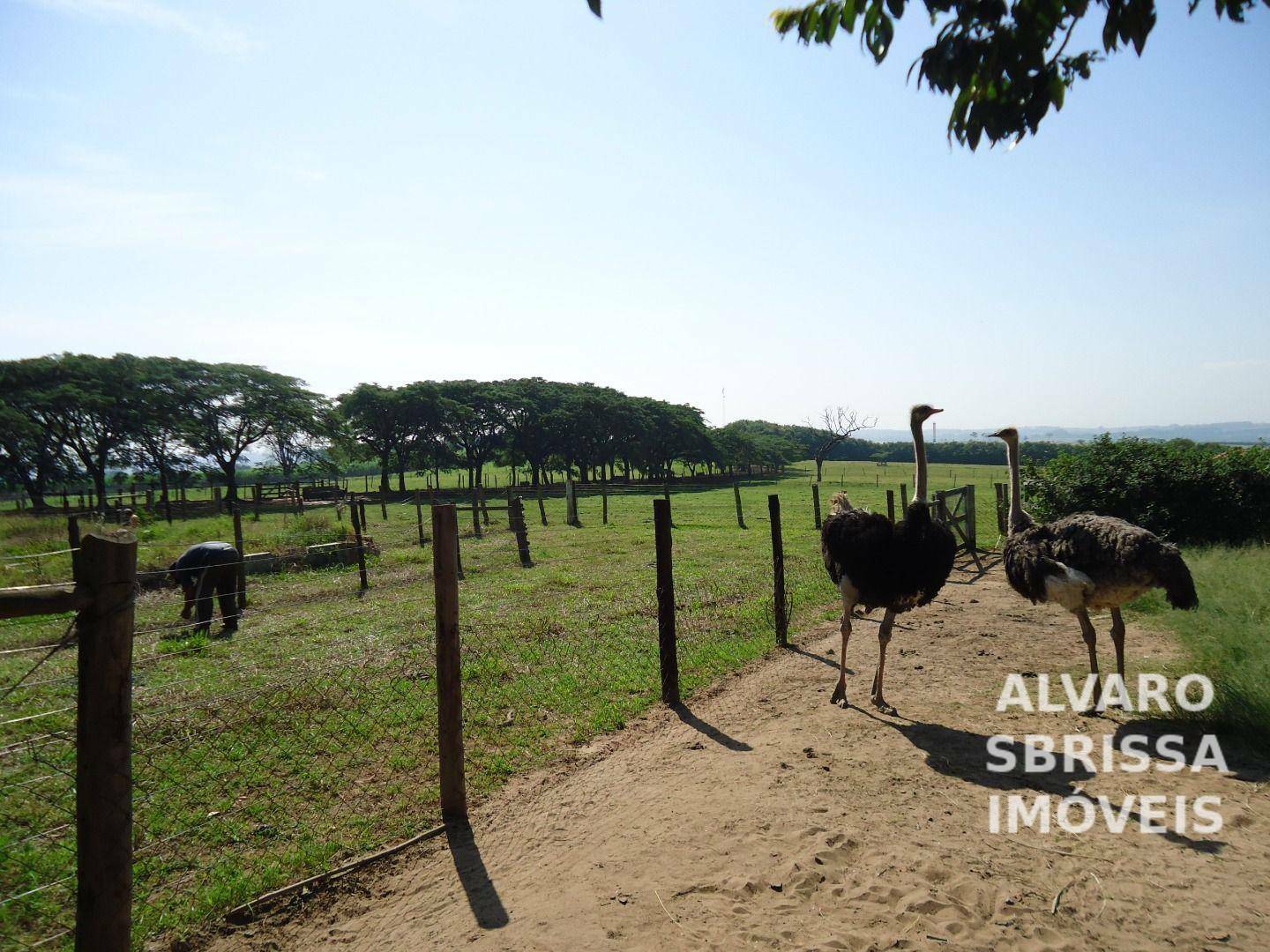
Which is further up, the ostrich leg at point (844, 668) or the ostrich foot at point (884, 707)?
the ostrich leg at point (844, 668)

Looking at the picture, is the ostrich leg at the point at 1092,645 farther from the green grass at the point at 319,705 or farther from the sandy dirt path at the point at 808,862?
the green grass at the point at 319,705

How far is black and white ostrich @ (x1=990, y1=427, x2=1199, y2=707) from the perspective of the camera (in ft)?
17.1

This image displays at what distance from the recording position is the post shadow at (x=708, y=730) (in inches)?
199

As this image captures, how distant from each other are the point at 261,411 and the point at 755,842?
1928 inches

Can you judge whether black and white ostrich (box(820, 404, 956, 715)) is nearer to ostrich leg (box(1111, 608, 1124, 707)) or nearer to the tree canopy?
ostrich leg (box(1111, 608, 1124, 707))

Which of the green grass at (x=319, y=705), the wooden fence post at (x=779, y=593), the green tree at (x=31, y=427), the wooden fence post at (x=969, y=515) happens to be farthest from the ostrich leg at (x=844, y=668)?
the green tree at (x=31, y=427)

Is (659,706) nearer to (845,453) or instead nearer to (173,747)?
(173,747)

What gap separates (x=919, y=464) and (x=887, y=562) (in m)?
1.45

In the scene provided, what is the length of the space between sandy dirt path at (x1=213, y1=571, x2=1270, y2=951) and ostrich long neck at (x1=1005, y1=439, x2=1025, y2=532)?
1.76 m

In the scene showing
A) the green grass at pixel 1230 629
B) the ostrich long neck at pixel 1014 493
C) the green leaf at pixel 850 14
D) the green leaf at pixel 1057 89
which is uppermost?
the green leaf at pixel 850 14

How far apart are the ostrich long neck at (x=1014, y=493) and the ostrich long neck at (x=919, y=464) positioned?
84 centimetres

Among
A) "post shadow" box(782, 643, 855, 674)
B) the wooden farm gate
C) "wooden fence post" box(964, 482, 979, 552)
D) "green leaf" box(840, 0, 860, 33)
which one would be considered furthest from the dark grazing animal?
"wooden fence post" box(964, 482, 979, 552)

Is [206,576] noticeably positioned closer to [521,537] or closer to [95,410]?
[521,537]

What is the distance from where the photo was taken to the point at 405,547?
701 inches
